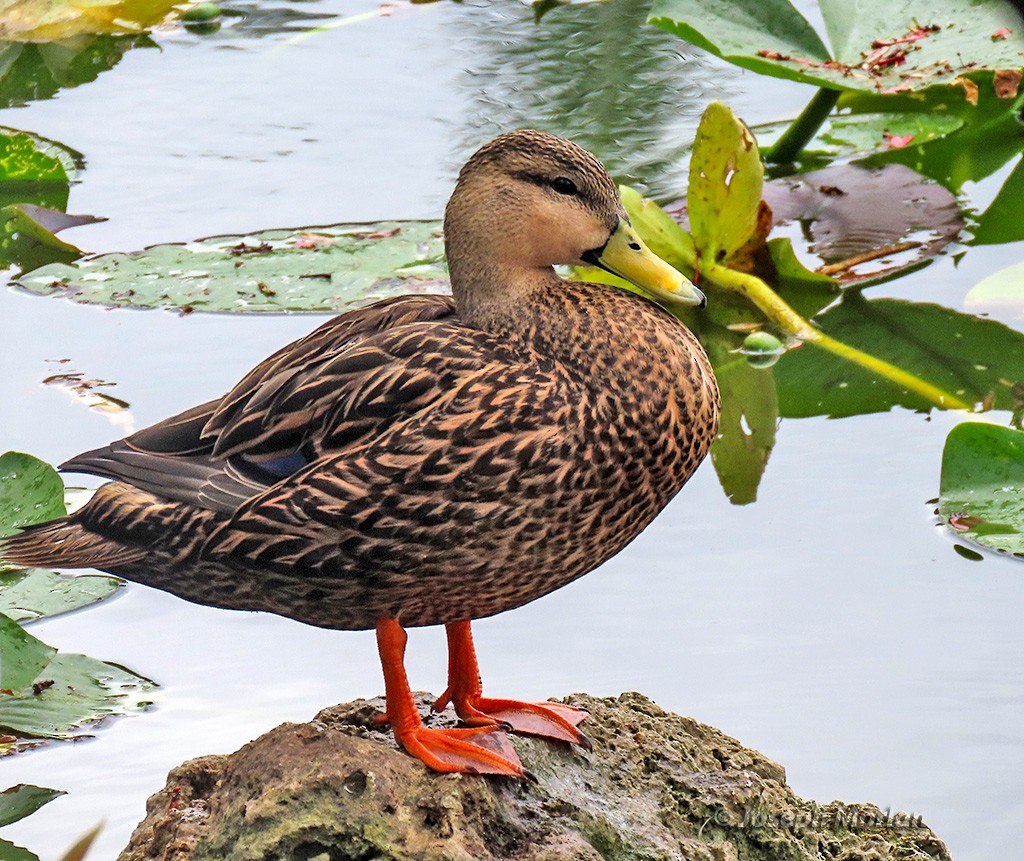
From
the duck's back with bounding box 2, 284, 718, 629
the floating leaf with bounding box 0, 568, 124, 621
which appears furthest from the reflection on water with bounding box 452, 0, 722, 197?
the duck's back with bounding box 2, 284, 718, 629

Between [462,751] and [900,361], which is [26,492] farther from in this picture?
A: [900,361]

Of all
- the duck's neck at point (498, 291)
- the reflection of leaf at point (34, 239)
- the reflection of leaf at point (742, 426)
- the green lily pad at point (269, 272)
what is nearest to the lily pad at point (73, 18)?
the reflection of leaf at point (34, 239)

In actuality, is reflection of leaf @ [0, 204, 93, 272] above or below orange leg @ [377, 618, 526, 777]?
below

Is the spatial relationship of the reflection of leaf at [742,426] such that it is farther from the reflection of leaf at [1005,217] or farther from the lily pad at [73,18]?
the lily pad at [73,18]

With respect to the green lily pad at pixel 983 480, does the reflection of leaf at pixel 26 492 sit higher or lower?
higher

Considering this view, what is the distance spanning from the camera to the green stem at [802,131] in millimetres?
6293

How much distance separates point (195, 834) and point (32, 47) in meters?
5.62

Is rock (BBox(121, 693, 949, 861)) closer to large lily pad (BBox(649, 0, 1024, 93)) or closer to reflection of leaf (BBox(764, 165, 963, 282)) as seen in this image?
reflection of leaf (BBox(764, 165, 963, 282))

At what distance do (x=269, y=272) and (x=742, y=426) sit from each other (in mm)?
1633

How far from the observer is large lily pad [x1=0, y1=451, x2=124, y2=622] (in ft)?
13.6

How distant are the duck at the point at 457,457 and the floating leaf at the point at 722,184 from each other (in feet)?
5.88

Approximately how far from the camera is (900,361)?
17.5 ft

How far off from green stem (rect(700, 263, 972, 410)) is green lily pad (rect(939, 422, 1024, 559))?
0.77 metres

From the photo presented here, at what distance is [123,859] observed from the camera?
3389 millimetres
